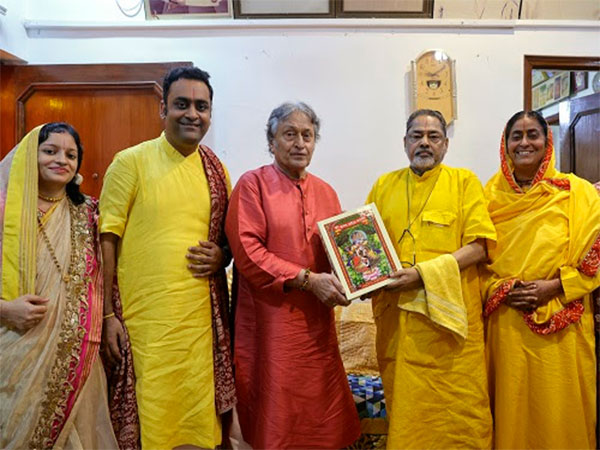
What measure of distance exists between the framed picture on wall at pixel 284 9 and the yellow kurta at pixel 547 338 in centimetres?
214

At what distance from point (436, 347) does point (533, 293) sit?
1.55 feet

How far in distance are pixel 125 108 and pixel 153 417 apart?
2233 millimetres

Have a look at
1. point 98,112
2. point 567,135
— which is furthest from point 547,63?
point 98,112

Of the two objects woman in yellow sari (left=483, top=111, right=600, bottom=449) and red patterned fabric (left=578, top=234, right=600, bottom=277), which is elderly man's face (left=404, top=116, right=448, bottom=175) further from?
red patterned fabric (left=578, top=234, right=600, bottom=277)

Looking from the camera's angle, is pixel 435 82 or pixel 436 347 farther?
pixel 435 82

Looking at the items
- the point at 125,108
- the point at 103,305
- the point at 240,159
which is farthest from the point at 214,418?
the point at 125,108

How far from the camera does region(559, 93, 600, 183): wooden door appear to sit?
3.71 m

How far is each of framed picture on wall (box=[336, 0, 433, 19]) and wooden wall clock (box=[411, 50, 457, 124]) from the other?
33 cm

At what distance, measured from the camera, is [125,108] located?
120 inches

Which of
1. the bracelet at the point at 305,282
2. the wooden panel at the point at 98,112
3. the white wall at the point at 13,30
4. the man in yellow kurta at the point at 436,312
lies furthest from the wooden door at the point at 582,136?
the white wall at the point at 13,30

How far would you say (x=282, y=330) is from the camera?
173 cm

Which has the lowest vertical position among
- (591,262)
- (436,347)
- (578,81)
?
(436,347)

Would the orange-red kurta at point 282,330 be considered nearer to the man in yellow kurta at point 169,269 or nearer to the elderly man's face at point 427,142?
the man in yellow kurta at point 169,269

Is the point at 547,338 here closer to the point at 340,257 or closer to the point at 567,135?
the point at 340,257
